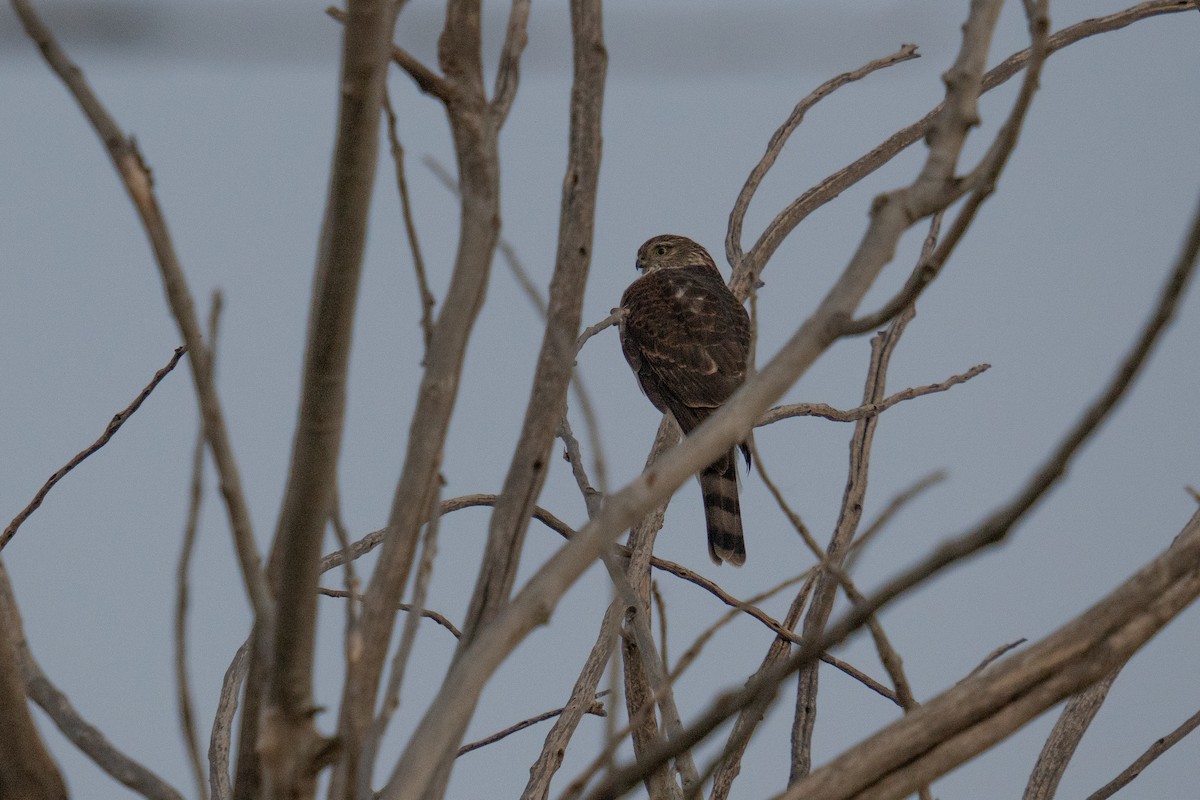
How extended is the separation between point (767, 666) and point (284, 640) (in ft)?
7.33

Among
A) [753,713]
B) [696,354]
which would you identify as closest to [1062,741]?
[753,713]

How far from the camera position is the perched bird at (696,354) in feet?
19.9

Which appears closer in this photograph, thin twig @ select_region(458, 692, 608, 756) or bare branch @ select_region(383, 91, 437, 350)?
bare branch @ select_region(383, 91, 437, 350)

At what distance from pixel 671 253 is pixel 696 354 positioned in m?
1.79

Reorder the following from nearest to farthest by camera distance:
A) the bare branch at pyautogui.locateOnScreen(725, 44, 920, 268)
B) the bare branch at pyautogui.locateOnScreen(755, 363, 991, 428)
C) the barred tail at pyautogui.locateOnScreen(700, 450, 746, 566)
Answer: the bare branch at pyautogui.locateOnScreen(755, 363, 991, 428) → the bare branch at pyautogui.locateOnScreen(725, 44, 920, 268) → the barred tail at pyautogui.locateOnScreen(700, 450, 746, 566)

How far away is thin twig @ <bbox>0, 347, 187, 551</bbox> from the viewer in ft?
8.20

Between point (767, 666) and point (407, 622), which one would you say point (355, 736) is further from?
point (767, 666)

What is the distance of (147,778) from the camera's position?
159 cm

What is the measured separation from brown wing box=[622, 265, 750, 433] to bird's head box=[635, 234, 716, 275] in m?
0.68

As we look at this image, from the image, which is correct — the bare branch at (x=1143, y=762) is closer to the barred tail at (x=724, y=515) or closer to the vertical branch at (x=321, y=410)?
the vertical branch at (x=321, y=410)

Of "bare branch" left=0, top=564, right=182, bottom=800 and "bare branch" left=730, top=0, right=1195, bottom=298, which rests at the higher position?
"bare branch" left=730, top=0, right=1195, bottom=298

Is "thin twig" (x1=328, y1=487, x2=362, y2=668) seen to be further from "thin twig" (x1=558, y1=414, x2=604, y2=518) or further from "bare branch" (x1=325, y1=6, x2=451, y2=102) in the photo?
"thin twig" (x1=558, y1=414, x2=604, y2=518)

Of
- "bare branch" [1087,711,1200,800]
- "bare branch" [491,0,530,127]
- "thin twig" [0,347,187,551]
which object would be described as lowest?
"bare branch" [1087,711,1200,800]

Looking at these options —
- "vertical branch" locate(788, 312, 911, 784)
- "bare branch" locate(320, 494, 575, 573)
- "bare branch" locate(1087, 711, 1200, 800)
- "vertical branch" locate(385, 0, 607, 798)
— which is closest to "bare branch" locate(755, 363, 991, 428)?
"vertical branch" locate(788, 312, 911, 784)
